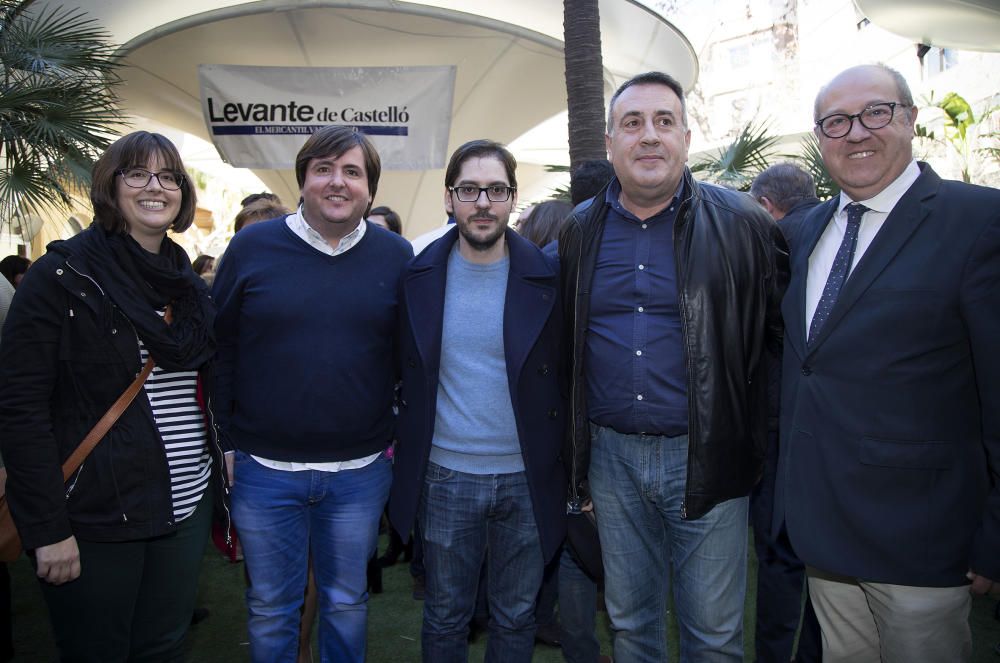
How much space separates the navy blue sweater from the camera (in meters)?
2.71

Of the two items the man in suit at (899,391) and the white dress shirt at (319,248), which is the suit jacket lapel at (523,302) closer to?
the white dress shirt at (319,248)

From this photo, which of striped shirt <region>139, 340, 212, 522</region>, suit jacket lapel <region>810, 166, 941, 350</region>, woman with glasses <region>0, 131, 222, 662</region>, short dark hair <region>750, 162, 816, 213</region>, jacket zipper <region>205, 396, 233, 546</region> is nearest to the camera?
suit jacket lapel <region>810, 166, 941, 350</region>

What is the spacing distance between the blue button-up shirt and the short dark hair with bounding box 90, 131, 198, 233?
1.70 metres

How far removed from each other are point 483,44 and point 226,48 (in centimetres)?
333

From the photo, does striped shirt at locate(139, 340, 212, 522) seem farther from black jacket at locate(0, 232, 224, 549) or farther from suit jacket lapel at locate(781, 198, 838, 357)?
suit jacket lapel at locate(781, 198, 838, 357)

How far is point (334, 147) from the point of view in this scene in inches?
110

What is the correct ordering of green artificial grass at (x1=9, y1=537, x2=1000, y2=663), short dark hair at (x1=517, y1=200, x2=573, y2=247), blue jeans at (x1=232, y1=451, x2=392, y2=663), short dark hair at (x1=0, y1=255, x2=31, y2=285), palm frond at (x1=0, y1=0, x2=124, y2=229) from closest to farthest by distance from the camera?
blue jeans at (x1=232, y1=451, x2=392, y2=663) → green artificial grass at (x1=9, y1=537, x2=1000, y2=663) → short dark hair at (x1=517, y1=200, x2=573, y2=247) → palm frond at (x1=0, y1=0, x2=124, y2=229) → short dark hair at (x1=0, y1=255, x2=31, y2=285)

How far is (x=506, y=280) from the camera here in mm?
2814

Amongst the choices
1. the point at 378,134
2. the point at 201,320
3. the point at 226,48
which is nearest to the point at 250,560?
the point at 201,320

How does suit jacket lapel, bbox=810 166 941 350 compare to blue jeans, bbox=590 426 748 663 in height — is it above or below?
above

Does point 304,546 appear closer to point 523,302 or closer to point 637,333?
point 523,302

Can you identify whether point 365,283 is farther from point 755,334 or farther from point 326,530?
point 755,334

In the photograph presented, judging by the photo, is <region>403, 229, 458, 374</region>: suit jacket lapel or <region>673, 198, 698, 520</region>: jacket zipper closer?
<region>673, 198, 698, 520</region>: jacket zipper

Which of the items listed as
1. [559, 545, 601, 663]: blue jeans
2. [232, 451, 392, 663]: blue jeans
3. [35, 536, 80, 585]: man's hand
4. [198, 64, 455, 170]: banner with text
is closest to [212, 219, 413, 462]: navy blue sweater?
[232, 451, 392, 663]: blue jeans
